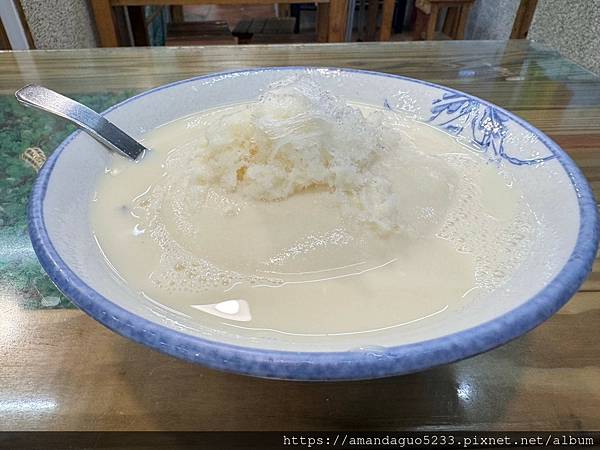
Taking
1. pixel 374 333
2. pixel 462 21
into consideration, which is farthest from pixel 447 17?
pixel 374 333

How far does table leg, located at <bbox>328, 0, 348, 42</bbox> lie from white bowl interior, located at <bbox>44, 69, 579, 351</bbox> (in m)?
1.49

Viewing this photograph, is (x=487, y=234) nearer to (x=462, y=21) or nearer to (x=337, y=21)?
(x=337, y=21)

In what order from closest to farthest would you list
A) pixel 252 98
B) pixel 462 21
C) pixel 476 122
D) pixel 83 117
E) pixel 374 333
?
pixel 374 333
pixel 83 117
pixel 476 122
pixel 252 98
pixel 462 21

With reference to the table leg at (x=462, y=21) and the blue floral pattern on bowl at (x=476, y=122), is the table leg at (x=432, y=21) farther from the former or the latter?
the blue floral pattern on bowl at (x=476, y=122)

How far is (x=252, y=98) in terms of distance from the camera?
3.32 feet

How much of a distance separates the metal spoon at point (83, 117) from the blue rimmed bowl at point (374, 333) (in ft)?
0.07

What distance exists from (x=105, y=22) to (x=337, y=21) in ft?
4.02

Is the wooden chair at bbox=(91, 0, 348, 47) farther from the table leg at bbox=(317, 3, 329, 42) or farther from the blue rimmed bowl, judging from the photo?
the blue rimmed bowl

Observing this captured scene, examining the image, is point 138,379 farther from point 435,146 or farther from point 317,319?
point 435,146

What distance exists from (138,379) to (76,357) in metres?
0.09

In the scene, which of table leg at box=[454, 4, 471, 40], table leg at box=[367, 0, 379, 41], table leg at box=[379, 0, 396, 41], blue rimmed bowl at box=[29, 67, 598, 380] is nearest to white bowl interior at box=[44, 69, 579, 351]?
blue rimmed bowl at box=[29, 67, 598, 380]

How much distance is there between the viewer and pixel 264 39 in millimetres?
3174

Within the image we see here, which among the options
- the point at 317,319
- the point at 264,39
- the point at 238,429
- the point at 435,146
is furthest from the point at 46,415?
the point at 264,39

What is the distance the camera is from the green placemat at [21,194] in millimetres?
638
